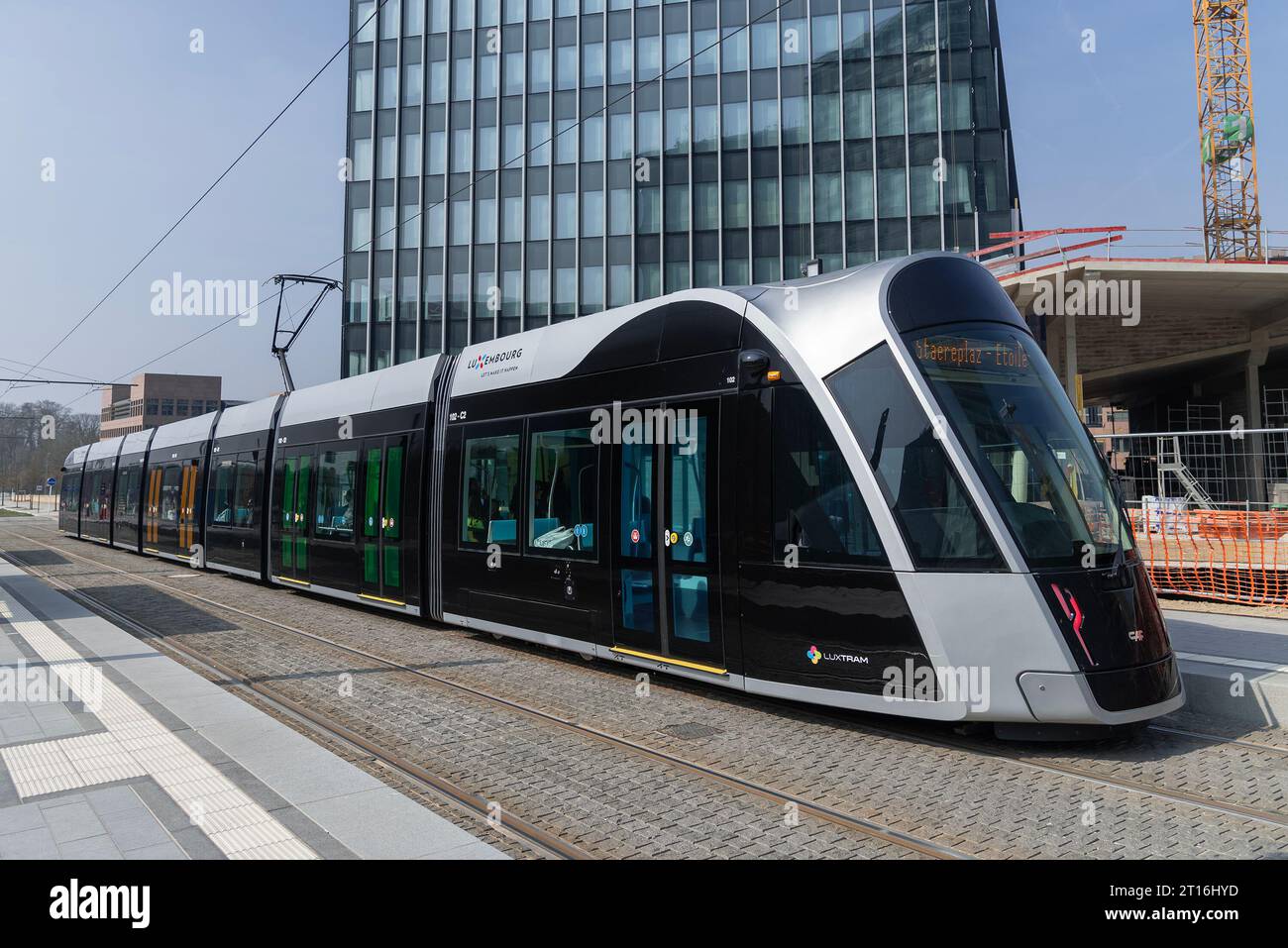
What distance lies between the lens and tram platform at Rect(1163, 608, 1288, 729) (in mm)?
6977

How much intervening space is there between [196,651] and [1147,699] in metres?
9.64

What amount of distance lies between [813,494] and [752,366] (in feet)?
3.93

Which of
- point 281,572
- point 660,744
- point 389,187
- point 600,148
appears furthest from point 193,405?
point 660,744

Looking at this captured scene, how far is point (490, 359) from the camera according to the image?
1070 cm

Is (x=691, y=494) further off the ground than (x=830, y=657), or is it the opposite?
(x=691, y=494)

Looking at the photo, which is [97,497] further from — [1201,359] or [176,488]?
[1201,359]

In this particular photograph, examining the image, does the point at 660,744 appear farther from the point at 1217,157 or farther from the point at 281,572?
the point at 1217,157

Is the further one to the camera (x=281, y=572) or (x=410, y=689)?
(x=281, y=572)

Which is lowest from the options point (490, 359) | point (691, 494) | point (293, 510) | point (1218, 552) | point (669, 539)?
point (1218, 552)

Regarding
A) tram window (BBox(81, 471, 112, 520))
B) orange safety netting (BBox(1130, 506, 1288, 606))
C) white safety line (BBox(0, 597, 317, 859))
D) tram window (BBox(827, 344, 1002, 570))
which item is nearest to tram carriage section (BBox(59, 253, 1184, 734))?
tram window (BBox(827, 344, 1002, 570))
